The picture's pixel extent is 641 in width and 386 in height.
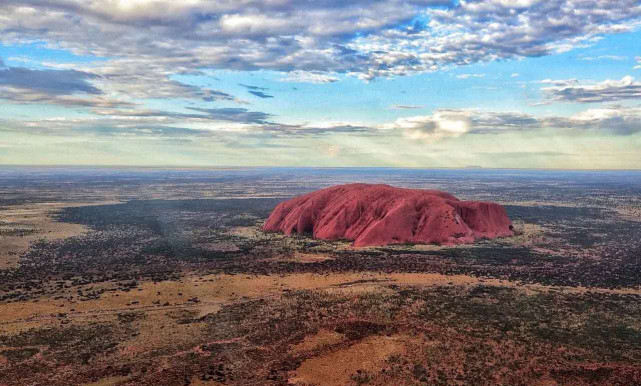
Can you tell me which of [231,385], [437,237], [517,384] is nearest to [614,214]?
[437,237]

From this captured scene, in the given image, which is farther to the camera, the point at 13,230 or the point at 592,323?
the point at 13,230

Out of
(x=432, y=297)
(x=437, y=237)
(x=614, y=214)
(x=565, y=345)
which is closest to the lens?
(x=565, y=345)

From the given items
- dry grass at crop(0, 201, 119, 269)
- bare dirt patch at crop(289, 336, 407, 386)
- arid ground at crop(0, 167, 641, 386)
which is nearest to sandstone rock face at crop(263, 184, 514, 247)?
arid ground at crop(0, 167, 641, 386)

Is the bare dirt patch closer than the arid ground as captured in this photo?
Yes

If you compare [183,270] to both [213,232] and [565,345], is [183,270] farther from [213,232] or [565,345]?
[565,345]

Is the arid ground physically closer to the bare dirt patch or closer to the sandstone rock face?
the bare dirt patch
